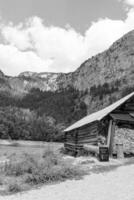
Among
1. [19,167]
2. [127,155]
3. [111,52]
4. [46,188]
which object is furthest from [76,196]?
[111,52]

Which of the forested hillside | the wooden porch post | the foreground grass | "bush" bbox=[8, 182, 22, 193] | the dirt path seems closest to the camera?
the dirt path

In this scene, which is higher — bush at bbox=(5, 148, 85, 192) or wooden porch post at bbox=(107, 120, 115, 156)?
wooden porch post at bbox=(107, 120, 115, 156)

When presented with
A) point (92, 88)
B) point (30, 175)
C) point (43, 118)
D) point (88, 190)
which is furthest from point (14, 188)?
point (92, 88)

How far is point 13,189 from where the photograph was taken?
23.3 feet

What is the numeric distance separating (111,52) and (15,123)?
190 ft

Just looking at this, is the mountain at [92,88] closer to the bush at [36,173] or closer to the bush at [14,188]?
the bush at [36,173]

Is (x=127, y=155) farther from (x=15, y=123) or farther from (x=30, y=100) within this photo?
(x=30, y=100)

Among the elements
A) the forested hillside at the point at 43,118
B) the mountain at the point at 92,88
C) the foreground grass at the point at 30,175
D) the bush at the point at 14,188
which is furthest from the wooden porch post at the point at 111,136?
the mountain at the point at 92,88

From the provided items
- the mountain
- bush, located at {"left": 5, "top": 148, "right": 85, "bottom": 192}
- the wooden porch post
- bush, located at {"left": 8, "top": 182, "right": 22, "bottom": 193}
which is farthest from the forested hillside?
bush, located at {"left": 8, "top": 182, "right": 22, "bottom": 193}

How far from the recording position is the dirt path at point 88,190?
6.28 m

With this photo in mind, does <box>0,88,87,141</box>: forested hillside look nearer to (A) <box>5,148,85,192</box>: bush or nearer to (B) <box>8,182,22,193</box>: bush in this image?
(A) <box>5,148,85,192</box>: bush

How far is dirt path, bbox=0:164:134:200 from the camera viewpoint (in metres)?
6.28

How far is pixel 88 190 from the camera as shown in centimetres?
696

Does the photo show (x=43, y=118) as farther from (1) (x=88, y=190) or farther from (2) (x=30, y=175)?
(1) (x=88, y=190)
